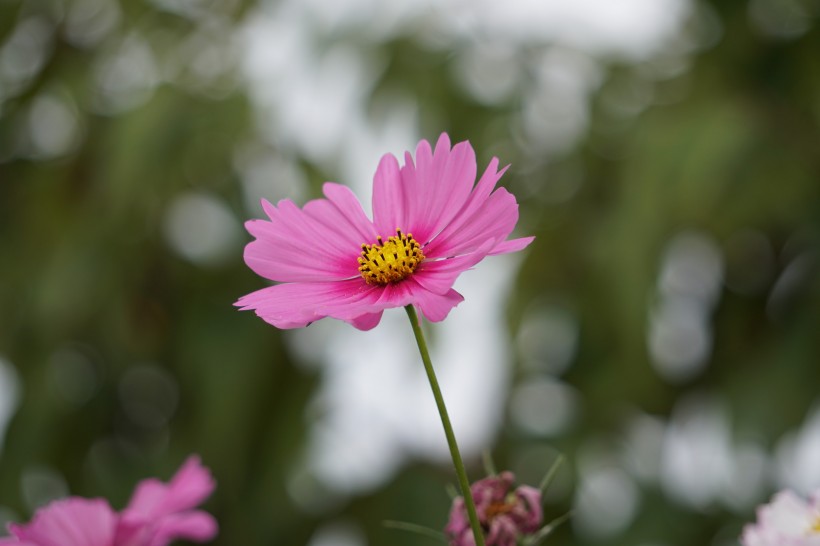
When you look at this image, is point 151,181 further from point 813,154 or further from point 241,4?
point 813,154

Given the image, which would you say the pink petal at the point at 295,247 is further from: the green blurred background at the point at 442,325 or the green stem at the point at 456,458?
the green blurred background at the point at 442,325

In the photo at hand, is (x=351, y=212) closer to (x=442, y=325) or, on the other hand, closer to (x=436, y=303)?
(x=436, y=303)

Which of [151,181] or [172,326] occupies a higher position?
[151,181]

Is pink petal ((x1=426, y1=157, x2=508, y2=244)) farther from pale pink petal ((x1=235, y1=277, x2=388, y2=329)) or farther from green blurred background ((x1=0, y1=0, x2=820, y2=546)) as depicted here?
green blurred background ((x1=0, y1=0, x2=820, y2=546))

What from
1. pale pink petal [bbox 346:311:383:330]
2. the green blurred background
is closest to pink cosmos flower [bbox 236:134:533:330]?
pale pink petal [bbox 346:311:383:330]

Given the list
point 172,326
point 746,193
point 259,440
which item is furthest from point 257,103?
point 746,193

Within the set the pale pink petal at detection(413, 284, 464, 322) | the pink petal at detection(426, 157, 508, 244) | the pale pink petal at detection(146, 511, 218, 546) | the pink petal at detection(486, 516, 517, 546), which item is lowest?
Result: the pink petal at detection(486, 516, 517, 546)

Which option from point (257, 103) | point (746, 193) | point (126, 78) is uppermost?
point (126, 78)

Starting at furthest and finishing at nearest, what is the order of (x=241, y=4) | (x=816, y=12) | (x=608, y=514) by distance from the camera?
(x=241, y=4), (x=816, y=12), (x=608, y=514)
